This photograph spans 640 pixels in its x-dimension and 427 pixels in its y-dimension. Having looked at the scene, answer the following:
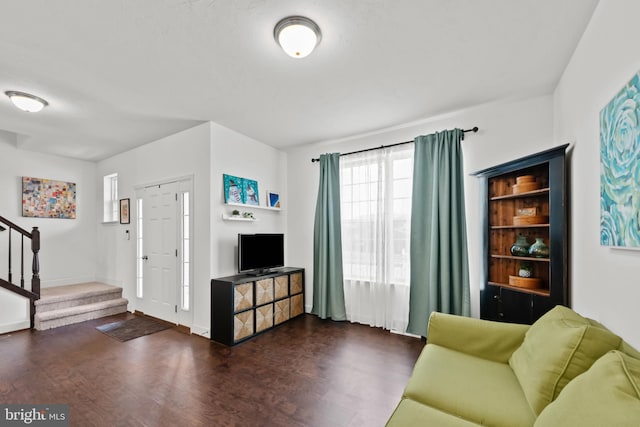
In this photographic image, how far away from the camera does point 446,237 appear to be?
312 cm

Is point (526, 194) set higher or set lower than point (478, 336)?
higher

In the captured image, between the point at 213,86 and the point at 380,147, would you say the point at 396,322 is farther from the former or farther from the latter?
the point at 213,86

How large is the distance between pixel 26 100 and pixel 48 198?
113 inches

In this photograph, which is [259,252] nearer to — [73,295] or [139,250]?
[139,250]

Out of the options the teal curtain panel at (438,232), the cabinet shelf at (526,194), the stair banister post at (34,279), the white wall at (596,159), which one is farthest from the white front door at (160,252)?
the white wall at (596,159)

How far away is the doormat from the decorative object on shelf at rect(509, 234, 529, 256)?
4119mm

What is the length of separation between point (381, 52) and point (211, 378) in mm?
3030

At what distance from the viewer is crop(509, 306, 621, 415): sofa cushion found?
1.22 meters

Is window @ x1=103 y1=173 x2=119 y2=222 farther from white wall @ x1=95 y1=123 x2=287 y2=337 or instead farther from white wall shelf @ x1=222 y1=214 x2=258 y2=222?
white wall shelf @ x1=222 y1=214 x2=258 y2=222

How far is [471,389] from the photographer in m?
1.49

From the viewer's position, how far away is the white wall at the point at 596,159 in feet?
4.35

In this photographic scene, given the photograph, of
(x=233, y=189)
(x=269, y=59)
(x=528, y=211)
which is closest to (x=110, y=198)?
(x=233, y=189)

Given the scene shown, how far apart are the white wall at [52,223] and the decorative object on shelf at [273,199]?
11.4 ft

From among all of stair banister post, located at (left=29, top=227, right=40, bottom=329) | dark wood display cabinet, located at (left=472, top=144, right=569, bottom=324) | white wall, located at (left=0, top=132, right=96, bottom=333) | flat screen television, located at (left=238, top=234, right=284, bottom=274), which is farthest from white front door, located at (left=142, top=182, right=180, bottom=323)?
dark wood display cabinet, located at (left=472, top=144, right=569, bottom=324)
